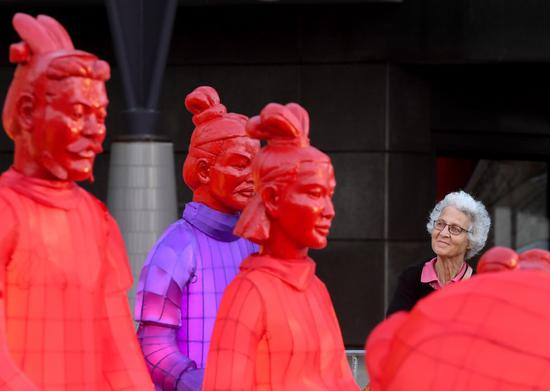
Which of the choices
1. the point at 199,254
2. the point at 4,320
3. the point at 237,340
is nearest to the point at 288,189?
the point at 237,340

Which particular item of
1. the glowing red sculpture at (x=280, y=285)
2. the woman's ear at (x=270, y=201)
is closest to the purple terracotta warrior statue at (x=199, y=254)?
the glowing red sculpture at (x=280, y=285)

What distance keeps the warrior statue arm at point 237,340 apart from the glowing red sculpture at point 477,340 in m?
0.64

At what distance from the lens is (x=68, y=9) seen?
11.6m

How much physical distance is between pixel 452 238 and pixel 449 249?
62 millimetres

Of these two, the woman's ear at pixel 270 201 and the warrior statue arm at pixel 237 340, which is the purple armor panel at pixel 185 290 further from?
the woman's ear at pixel 270 201

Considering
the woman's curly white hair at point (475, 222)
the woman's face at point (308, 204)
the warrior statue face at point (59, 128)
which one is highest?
the warrior statue face at point (59, 128)

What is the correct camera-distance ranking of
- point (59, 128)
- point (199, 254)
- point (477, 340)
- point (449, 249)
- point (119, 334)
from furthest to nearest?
point (449, 249), point (199, 254), point (119, 334), point (59, 128), point (477, 340)

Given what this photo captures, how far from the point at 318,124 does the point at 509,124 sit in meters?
1.85

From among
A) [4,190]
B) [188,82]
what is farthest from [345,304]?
[4,190]

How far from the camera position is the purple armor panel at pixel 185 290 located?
5289 millimetres

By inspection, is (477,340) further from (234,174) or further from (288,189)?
(234,174)

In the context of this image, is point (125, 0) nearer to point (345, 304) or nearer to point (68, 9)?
point (68, 9)

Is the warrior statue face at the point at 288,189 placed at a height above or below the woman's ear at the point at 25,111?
below

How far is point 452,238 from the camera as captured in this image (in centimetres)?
636
